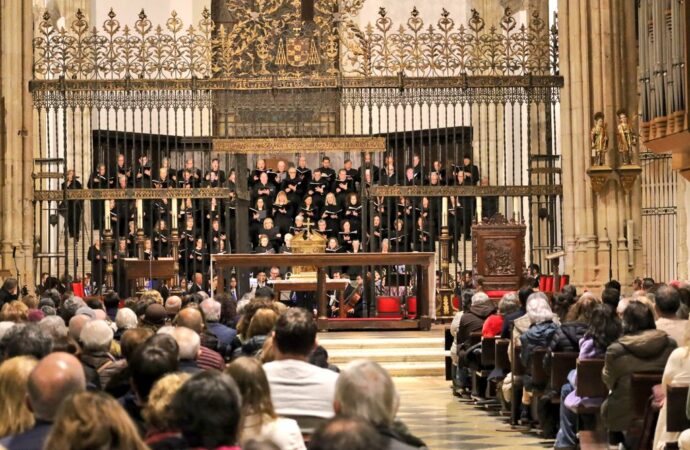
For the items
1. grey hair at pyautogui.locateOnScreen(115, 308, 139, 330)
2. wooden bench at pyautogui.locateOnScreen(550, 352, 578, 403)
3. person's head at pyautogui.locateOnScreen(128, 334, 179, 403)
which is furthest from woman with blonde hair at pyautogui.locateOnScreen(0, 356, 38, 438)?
wooden bench at pyautogui.locateOnScreen(550, 352, 578, 403)

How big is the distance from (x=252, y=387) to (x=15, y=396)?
0.84m

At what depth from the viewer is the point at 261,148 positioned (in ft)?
62.8

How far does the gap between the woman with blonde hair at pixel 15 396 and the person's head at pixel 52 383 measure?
0.37ft

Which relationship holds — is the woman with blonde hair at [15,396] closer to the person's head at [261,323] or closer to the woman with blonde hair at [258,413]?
the woman with blonde hair at [258,413]

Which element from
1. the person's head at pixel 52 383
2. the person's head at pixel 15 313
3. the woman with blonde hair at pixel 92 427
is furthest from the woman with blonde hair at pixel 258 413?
the person's head at pixel 15 313

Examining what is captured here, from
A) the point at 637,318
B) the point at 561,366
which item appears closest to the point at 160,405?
the point at 637,318

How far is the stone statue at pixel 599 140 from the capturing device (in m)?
18.7

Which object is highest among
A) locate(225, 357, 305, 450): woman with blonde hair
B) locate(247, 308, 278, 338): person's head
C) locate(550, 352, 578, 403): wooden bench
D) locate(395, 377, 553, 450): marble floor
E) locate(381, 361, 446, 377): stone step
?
locate(247, 308, 278, 338): person's head

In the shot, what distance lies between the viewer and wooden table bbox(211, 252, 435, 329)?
17719mm

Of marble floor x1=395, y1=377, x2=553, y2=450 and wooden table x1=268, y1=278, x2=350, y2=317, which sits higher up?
wooden table x1=268, y1=278, x2=350, y2=317

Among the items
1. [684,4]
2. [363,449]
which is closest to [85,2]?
[684,4]

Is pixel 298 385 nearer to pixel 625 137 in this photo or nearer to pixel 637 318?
pixel 637 318

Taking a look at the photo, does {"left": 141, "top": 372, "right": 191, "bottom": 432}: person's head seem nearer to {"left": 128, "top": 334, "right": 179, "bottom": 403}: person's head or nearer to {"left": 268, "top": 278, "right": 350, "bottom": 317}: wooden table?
{"left": 128, "top": 334, "right": 179, "bottom": 403}: person's head

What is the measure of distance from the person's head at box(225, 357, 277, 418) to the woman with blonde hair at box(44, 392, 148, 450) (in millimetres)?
1197
